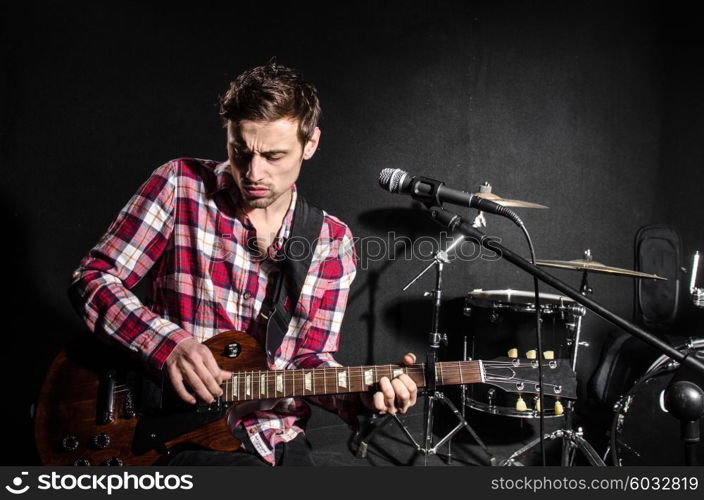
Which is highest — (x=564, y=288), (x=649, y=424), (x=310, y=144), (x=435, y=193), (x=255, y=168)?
(x=310, y=144)

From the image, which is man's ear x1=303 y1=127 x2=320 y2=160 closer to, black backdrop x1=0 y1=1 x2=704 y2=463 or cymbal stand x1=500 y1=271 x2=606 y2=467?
black backdrop x1=0 y1=1 x2=704 y2=463

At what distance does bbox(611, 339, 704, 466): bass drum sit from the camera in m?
2.49

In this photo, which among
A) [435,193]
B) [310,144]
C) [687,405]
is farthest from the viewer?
[310,144]

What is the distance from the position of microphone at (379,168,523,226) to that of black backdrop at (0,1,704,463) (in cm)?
160

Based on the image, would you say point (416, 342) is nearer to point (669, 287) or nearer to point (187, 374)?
point (669, 287)

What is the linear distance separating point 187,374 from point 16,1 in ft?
6.49

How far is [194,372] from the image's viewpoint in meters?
1.42

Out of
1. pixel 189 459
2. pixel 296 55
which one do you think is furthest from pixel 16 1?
pixel 189 459

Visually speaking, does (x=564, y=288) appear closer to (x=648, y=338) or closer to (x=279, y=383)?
(x=648, y=338)

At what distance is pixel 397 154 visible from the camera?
11.1 feet

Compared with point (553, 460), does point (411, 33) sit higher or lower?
higher

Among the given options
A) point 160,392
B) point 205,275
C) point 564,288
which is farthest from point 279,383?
point 564,288

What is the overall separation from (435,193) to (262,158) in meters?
0.65

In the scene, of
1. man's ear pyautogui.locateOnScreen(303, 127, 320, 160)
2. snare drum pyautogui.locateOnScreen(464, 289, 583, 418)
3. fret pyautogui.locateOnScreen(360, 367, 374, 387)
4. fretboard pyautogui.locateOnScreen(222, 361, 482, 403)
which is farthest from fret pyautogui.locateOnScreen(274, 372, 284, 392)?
snare drum pyautogui.locateOnScreen(464, 289, 583, 418)
